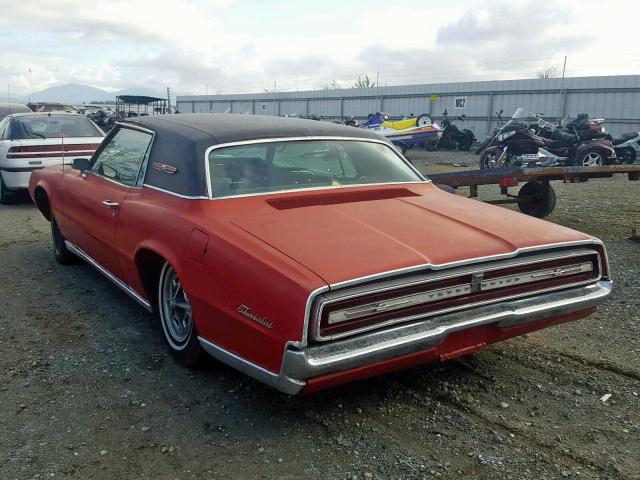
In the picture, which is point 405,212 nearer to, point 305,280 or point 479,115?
point 305,280

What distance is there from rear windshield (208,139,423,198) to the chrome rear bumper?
1026mm

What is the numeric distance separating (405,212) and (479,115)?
22.2 metres

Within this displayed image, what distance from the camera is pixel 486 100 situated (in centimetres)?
2400

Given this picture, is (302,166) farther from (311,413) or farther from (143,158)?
(311,413)

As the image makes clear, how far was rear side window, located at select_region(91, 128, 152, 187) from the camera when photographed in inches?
163

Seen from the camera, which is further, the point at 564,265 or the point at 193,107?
the point at 193,107

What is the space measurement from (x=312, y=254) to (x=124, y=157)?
2.34 metres

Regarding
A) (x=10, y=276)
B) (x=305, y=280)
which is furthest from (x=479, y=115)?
(x=305, y=280)

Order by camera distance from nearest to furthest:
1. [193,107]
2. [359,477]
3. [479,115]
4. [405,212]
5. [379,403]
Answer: [359,477]
[379,403]
[405,212]
[479,115]
[193,107]

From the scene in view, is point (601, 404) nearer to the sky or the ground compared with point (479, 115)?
nearer to the ground

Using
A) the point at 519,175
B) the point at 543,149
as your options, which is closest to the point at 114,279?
the point at 519,175

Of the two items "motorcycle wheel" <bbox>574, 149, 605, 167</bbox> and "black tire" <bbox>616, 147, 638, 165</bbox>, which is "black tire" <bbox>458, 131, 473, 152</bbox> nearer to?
"black tire" <bbox>616, 147, 638, 165</bbox>

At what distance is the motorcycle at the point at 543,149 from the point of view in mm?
12273

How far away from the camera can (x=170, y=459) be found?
262 centimetres
